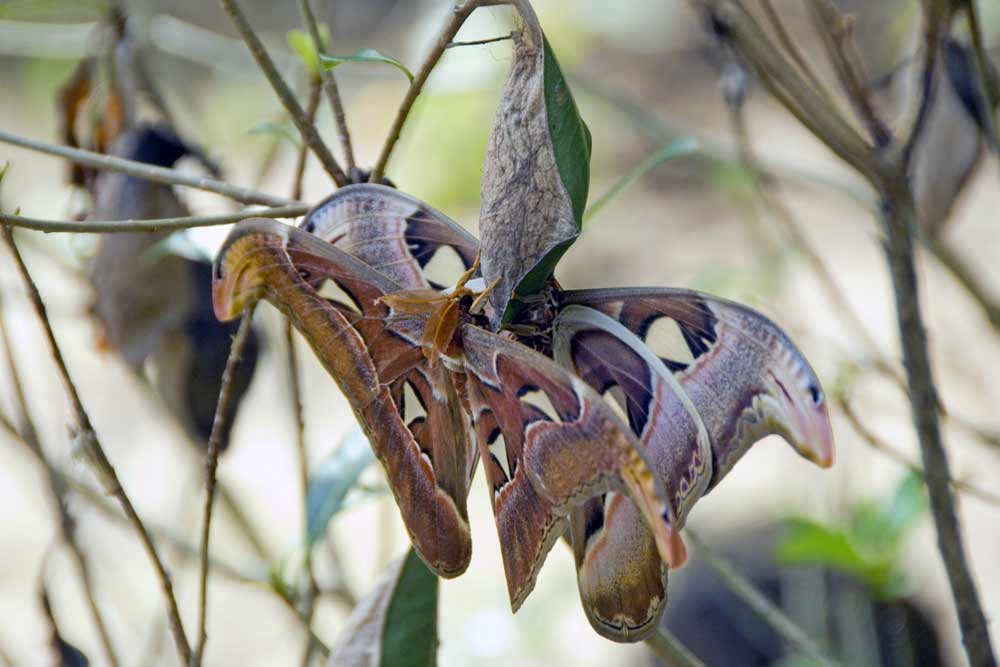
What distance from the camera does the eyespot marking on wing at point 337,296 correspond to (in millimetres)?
630

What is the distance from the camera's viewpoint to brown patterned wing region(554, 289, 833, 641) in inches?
23.0

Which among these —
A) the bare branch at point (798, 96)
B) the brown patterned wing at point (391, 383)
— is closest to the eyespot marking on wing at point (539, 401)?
the brown patterned wing at point (391, 383)

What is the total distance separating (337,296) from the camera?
64cm

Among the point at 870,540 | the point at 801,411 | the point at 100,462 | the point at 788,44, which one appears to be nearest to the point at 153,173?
the point at 100,462

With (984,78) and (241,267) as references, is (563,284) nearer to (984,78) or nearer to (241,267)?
(984,78)

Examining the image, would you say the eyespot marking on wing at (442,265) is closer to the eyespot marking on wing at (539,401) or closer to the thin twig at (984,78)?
the eyespot marking on wing at (539,401)

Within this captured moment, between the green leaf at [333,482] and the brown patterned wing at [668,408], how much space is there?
0.78 feet

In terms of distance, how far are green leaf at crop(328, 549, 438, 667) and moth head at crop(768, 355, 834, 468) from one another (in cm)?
29

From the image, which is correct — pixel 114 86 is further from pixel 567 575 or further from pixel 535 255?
pixel 567 575

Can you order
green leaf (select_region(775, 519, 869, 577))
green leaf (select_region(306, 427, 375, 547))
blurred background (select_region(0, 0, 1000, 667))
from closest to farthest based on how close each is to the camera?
green leaf (select_region(306, 427, 375, 547))
blurred background (select_region(0, 0, 1000, 667))
green leaf (select_region(775, 519, 869, 577))

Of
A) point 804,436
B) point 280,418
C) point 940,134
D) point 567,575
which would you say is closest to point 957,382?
point 567,575

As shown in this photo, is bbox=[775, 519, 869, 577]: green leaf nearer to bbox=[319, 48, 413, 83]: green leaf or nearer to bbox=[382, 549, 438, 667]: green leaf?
bbox=[382, 549, 438, 667]: green leaf

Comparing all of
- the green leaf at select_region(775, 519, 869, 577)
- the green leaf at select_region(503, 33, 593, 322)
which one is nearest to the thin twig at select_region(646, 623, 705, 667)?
the green leaf at select_region(503, 33, 593, 322)

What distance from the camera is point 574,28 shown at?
13.6 feet
